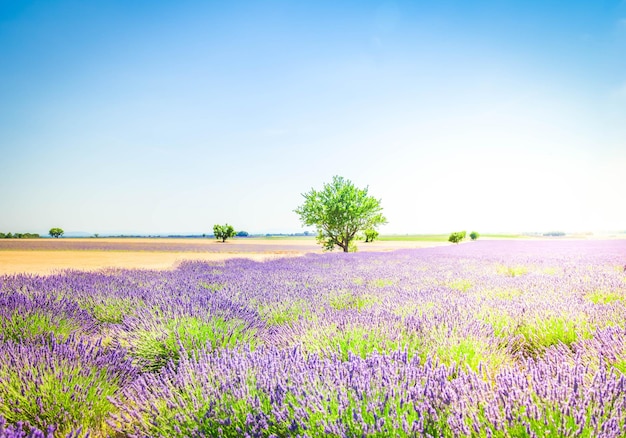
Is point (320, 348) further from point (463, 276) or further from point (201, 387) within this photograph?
point (463, 276)

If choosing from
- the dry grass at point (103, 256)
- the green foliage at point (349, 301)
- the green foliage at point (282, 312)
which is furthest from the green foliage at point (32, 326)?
the dry grass at point (103, 256)

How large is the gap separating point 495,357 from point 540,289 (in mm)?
2546

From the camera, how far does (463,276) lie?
19.6 feet

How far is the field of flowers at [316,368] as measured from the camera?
4.49 feet

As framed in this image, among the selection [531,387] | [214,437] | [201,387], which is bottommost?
[214,437]

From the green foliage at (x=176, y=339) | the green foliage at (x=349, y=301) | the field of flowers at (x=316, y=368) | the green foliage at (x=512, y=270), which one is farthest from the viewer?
the green foliage at (x=512, y=270)

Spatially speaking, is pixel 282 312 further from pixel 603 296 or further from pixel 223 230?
pixel 223 230

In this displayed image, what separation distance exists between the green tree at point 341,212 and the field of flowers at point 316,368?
1530 cm

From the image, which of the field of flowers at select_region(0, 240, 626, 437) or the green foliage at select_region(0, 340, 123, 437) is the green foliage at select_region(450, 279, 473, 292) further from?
the green foliage at select_region(0, 340, 123, 437)

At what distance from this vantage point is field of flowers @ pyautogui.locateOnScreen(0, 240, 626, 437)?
1369mm

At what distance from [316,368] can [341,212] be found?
17814 mm

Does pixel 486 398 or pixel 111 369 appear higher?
pixel 486 398

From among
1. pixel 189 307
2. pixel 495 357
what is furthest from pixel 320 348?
pixel 189 307

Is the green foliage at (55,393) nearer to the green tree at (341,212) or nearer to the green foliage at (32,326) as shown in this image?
the green foliage at (32,326)
